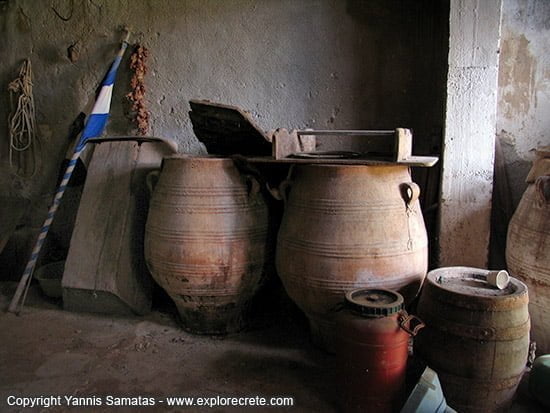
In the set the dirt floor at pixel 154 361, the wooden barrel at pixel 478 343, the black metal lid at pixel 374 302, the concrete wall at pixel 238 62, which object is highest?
the concrete wall at pixel 238 62

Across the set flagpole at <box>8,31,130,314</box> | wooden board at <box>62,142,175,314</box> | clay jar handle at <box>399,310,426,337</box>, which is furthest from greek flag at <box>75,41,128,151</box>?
clay jar handle at <box>399,310,426,337</box>

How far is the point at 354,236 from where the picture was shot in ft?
6.24

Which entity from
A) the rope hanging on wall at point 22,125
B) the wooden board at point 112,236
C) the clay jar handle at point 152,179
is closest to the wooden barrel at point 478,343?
the clay jar handle at point 152,179

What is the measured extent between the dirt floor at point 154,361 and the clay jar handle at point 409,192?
802 millimetres

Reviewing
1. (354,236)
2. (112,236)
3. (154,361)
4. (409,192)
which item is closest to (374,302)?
(354,236)

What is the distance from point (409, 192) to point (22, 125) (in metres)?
2.66

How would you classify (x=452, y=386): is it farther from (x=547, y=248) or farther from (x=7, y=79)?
(x=7, y=79)

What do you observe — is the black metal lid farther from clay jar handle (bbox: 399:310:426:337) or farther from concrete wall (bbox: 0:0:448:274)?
concrete wall (bbox: 0:0:448:274)

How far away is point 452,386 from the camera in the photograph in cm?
163

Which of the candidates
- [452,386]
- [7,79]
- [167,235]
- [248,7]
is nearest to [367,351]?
[452,386]

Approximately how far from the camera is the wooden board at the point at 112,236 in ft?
8.54

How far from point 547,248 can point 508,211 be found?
58 cm

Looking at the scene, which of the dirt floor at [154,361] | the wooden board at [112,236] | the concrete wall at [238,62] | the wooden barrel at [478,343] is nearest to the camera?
the wooden barrel at [478,343]

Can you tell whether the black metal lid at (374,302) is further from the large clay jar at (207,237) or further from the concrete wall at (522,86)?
the concrete wall at (522,86)
